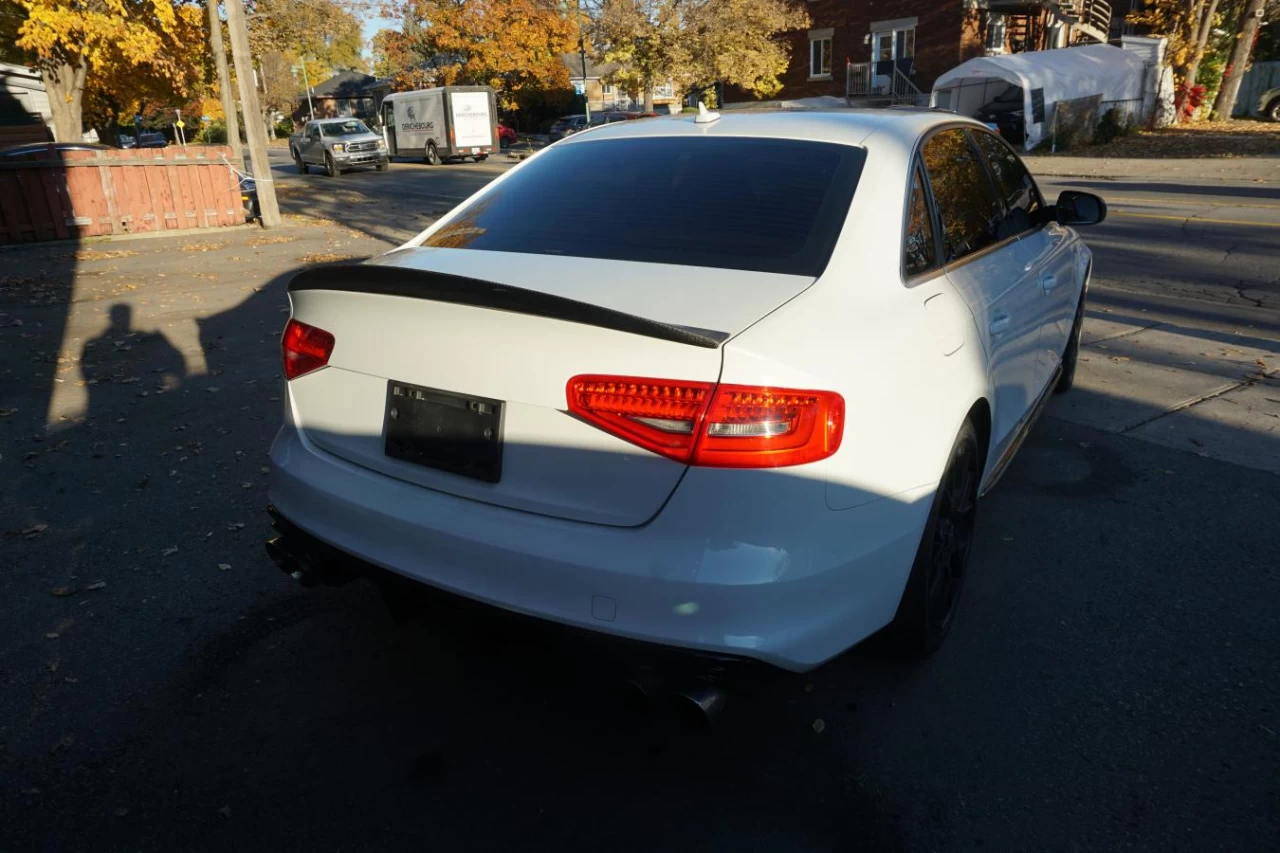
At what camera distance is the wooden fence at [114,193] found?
14258 millimetres

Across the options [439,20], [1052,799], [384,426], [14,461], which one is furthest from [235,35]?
[439,20]

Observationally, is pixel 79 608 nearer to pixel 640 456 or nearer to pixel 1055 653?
pixel 640 456

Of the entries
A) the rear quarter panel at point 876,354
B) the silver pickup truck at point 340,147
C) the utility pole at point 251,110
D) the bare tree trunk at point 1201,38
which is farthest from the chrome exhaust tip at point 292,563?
the bare tree trunk at point 1201,38

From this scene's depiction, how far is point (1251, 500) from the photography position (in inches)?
169

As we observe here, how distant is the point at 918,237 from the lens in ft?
9.86

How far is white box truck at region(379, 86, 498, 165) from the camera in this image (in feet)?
115

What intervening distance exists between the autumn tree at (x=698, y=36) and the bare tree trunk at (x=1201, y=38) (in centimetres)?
1446

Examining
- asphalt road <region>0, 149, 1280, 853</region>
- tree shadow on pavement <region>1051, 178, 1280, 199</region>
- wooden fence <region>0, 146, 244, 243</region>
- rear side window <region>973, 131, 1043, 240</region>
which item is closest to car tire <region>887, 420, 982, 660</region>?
asphalt road <region>0, 149, 1280, 853</region>

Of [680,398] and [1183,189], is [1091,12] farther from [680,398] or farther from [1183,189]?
[680,398]

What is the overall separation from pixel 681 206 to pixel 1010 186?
80.8 inches

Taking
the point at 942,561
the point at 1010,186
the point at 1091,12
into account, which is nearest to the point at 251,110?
the point at 1010,186

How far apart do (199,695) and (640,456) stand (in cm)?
185

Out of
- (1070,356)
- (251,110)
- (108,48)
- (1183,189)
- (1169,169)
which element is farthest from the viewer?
(108,48)

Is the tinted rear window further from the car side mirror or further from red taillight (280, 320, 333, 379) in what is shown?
the car side mirror
